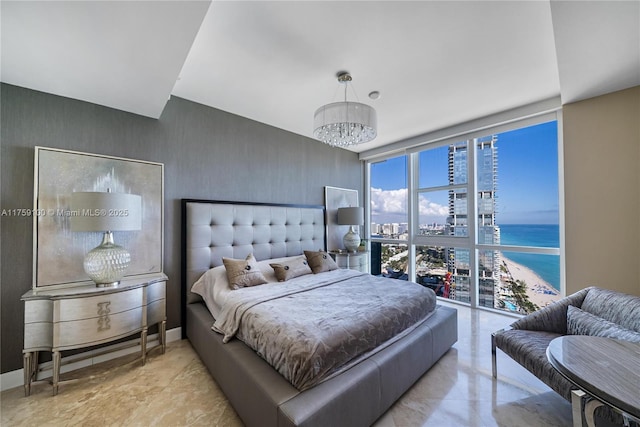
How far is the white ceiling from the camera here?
4.65ft

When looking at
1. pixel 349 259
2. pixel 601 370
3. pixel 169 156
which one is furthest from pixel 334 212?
pixel 601 370

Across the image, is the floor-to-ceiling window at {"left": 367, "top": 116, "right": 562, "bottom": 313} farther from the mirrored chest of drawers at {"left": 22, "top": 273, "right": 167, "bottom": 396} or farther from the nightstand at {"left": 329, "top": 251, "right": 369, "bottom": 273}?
the mirrored chest of drawers at {"left": 22, "top": 273, "right": 167, "bottom": 396}

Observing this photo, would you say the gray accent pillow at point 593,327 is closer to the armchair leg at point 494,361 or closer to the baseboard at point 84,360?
the armchair leg at point 494,361

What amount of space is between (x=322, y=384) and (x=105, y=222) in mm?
2006

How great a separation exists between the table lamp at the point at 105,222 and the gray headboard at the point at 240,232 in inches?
23.7

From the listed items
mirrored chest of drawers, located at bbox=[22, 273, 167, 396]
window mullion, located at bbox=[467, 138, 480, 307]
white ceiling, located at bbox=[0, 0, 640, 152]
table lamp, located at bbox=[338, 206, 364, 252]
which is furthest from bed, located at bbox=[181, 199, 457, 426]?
window mullion, located at bbox=[467, 138, 480, 307]

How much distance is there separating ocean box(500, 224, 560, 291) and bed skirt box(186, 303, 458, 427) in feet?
6.24

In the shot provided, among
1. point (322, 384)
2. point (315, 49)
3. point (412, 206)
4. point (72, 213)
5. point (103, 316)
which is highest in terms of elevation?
point (315, 49)

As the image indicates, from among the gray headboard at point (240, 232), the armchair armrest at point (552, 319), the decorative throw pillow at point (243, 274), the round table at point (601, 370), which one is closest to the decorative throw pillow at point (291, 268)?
the decorative throw pillow at point (243, 274)

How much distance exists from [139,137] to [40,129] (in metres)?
0.67

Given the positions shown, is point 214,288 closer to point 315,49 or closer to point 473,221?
point 315,49

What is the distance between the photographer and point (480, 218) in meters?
3.51

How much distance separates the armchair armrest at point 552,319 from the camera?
190cm

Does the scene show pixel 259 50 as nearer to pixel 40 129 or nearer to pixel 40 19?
pixel 40 19
